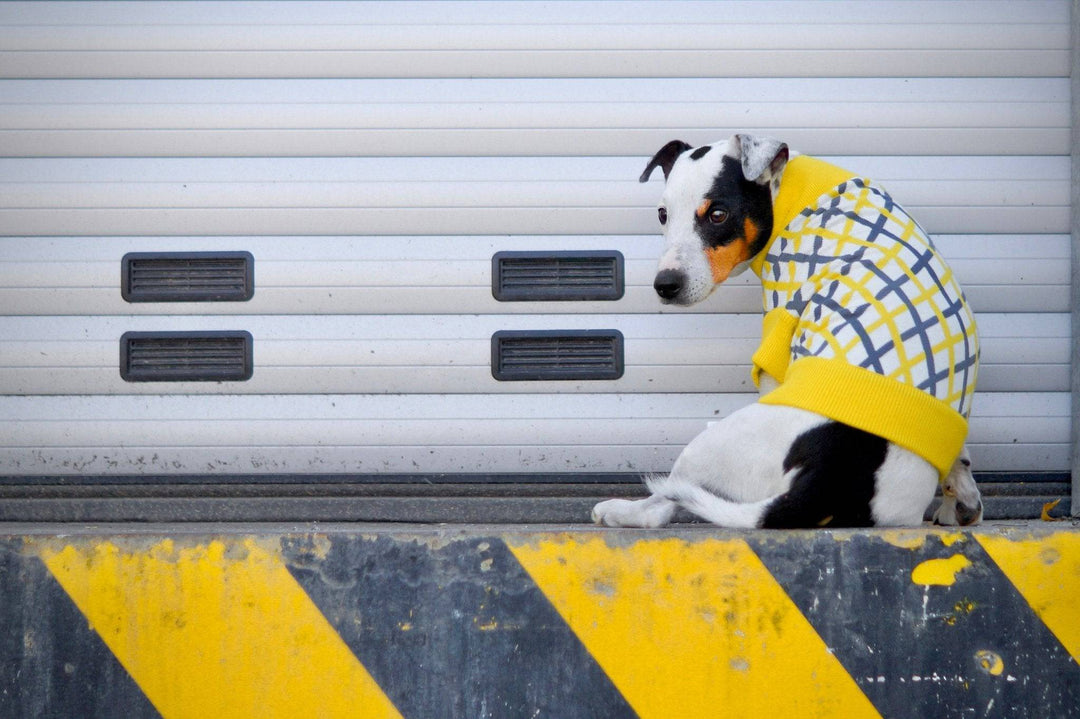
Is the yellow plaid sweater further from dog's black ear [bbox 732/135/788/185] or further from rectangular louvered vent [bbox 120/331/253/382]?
rectangular louvered vent [bbox 120/331/253/382]

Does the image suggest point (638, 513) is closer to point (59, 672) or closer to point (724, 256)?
point (724, 256)

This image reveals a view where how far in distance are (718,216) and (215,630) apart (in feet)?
5.56

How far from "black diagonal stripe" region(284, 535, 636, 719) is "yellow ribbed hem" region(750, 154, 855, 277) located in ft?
4.40

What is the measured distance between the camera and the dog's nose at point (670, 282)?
2.47 metres

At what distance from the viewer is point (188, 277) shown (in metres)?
2.76

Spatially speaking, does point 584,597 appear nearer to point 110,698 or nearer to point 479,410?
point 110,698

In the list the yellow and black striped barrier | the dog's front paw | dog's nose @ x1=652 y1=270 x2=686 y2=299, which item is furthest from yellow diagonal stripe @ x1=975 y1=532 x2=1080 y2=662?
dog's nose @ x1=652 y1=270 x2=686 y2=299

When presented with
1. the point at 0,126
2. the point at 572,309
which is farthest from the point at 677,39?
the point at 0,126

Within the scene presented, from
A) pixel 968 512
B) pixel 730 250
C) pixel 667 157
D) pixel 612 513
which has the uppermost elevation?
pixel 667 157

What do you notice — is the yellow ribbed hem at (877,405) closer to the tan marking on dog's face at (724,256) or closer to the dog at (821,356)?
the dog at (821,356)

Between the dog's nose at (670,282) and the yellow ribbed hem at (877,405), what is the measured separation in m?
0.50

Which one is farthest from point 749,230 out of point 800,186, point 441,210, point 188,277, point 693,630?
point 188,277

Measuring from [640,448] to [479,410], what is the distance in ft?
1.69

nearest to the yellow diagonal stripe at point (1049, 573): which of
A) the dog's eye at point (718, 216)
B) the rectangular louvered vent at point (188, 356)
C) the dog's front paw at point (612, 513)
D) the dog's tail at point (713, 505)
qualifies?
the dog's tail at point (713, 505)
